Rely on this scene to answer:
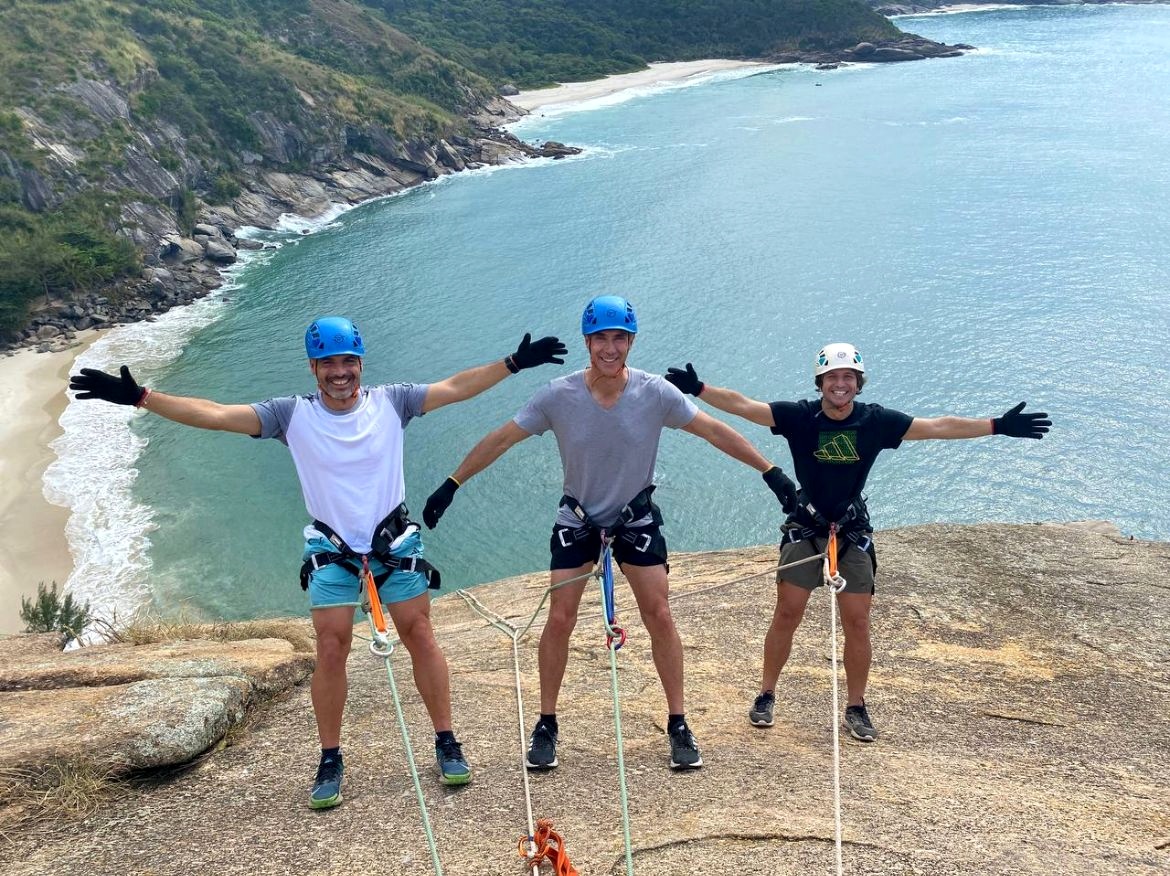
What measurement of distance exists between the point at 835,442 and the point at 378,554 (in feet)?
9.14

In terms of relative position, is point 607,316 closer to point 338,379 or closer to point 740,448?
point 740,448

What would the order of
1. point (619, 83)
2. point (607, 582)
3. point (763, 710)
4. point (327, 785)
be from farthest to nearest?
point (619, 83) → point (763, 710) → point (607, 582) → point (327, 785)

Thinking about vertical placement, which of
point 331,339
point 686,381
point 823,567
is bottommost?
point 823,567

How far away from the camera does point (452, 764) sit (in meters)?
5.07

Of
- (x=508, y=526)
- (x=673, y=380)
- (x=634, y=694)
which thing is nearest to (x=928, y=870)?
(x=634, y=694)

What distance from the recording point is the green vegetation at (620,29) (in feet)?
367

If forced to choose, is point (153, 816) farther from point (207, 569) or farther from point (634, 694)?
point (207, 569)

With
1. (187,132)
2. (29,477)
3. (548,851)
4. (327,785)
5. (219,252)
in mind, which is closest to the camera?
(548,851)

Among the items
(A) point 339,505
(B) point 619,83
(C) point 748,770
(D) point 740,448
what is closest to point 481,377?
(A) point 339,505

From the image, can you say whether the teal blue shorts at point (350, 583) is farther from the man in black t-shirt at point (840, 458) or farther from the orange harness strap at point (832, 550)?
the orange harness strap at point (832, 550)

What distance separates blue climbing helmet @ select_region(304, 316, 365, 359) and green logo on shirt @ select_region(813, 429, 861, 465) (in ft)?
9.16

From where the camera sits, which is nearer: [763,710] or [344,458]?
[344,458]

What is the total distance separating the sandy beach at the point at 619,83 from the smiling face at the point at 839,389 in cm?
9541

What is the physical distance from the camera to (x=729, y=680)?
6.82 m
